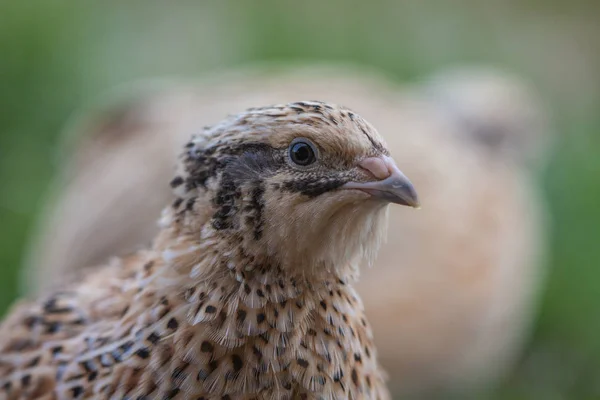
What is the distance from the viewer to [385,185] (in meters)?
1.46

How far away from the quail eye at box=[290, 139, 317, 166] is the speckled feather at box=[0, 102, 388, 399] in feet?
0.05

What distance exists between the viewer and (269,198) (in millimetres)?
1489

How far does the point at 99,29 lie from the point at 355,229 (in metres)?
4.39

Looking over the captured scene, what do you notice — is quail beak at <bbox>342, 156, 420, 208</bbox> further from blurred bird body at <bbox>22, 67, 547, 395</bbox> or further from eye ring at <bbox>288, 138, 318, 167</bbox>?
blurred bird body at <bbox>22, 67, 547, 395</bbox>

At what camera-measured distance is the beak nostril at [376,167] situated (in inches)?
57.6

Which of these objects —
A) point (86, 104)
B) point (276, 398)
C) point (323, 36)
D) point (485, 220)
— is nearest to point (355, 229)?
point (276, 398)

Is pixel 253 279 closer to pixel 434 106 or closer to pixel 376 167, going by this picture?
pixel 376 167

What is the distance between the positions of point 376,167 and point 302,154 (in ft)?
0.45

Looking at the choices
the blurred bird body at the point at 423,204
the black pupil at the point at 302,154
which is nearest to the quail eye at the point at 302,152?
the black pupil at the point at 302,154

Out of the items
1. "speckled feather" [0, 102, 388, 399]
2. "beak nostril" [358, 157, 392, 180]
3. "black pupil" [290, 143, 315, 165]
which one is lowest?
"speckled feather" [0, 102, 388, 399]

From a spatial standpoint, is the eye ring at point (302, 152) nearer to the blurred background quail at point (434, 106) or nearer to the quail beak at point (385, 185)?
the quail beak at point (385, 185)

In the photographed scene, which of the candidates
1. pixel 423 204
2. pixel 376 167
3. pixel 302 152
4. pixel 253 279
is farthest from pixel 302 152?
pixel 423 204

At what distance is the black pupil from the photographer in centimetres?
148

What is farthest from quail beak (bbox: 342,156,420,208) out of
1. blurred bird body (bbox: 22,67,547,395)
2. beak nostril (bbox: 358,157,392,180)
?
blurred bird body (bbox: 22,67,547,395)
